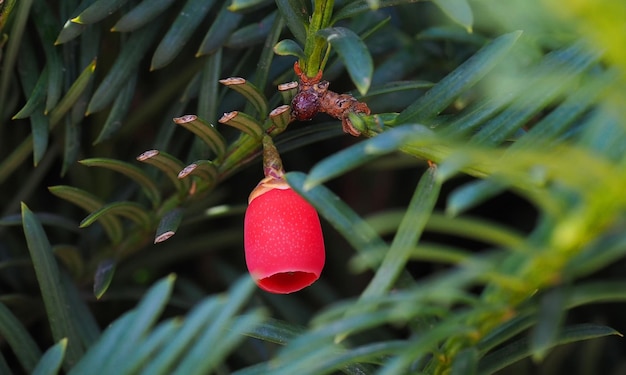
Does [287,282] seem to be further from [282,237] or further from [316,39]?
[316,39]

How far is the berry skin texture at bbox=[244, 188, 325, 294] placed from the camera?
0.52 metres

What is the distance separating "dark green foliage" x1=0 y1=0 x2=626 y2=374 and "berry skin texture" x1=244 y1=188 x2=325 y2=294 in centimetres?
4

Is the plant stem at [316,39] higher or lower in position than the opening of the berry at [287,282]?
higher

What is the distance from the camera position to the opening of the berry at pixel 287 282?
563 mm

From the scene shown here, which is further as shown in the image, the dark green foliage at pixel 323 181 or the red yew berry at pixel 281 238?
the red yew berry at pixel 281 238

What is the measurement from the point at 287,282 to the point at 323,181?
0.15 metres

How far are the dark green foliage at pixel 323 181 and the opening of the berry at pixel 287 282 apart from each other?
17 mm

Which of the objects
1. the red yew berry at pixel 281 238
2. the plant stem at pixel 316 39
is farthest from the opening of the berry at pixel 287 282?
the plant stem at pixel 316 39

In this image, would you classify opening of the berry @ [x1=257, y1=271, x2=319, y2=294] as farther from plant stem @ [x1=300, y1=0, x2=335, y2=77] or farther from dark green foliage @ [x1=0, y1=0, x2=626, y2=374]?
plant stem @ [x1=300, y1=0, x2=335, y2=77]

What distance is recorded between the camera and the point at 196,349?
41cm

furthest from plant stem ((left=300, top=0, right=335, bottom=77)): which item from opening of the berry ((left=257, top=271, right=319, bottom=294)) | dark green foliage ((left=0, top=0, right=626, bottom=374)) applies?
opening of the berry ((left=257, top=271, right=319, bottom=294))

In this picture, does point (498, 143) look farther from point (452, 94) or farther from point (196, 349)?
point (196, 349)

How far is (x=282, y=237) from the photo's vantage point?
53 centimetres

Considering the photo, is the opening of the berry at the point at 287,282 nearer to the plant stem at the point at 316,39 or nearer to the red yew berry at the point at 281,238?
the red yew berry at the point at 281,238
